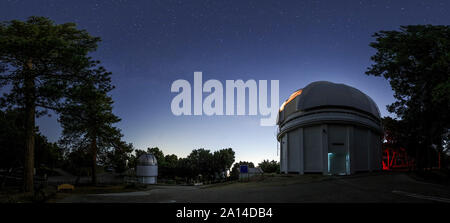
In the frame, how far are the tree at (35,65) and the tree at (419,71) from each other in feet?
63.2

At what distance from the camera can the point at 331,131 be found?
2778 cm

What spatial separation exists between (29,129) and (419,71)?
84.0 ft

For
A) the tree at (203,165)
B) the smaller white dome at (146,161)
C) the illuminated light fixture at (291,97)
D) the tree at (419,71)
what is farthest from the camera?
the tree at (203,165)

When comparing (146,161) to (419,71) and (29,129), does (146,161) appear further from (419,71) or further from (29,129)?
(419,71)

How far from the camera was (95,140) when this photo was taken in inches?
1297

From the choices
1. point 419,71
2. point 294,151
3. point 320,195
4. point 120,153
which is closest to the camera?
point 320,195

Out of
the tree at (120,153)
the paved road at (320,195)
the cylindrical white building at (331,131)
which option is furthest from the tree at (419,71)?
the tree at (120,153)

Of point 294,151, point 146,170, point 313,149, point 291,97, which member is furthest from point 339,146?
point 146,170

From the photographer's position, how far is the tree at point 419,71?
1383 centimetres

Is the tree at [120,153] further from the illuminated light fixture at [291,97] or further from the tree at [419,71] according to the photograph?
the tree at [419,71]

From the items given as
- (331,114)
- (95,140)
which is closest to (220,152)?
(95,140)

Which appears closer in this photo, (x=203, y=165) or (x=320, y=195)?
(x=320, y=195)
